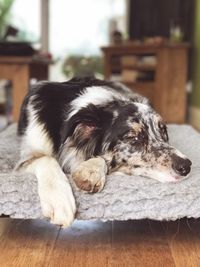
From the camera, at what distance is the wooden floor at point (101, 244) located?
1.41 m

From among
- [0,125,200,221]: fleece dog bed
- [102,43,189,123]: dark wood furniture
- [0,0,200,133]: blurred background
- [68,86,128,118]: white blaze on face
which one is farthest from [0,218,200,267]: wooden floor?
[102,43,189,123]: dark wood furniture

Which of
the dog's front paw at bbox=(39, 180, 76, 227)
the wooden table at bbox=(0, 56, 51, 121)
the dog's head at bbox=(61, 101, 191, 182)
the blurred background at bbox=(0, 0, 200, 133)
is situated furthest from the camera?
the blurred background at bbox=(0, 0, 200, 133)

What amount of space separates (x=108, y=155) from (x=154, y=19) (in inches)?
179

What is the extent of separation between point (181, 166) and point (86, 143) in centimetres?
39

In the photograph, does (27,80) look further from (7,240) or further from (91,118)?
(7,240)

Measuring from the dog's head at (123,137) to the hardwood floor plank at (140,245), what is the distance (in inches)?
7.9

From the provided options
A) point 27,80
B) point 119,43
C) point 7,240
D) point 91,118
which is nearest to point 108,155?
point 91,118

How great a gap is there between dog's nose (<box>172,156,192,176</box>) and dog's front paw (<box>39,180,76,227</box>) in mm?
388

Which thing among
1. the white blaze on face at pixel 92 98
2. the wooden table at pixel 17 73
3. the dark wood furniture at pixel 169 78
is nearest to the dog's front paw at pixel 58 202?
the white blaze on face at pixel 92 98

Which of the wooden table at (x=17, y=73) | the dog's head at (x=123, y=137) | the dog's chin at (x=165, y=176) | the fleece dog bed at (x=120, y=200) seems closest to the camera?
the fleece dog bed at (x=120, y=200)

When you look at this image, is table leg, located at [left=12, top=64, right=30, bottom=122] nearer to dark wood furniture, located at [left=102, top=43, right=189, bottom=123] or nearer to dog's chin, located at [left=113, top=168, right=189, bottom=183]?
dark wood furniture, located at [left=102, top=43, right=189, bottom=123]

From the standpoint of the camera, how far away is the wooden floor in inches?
55.4

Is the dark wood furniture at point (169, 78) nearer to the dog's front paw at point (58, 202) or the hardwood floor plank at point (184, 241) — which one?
the hardwood floor plank at point (184, 241)

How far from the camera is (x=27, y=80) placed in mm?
3697
